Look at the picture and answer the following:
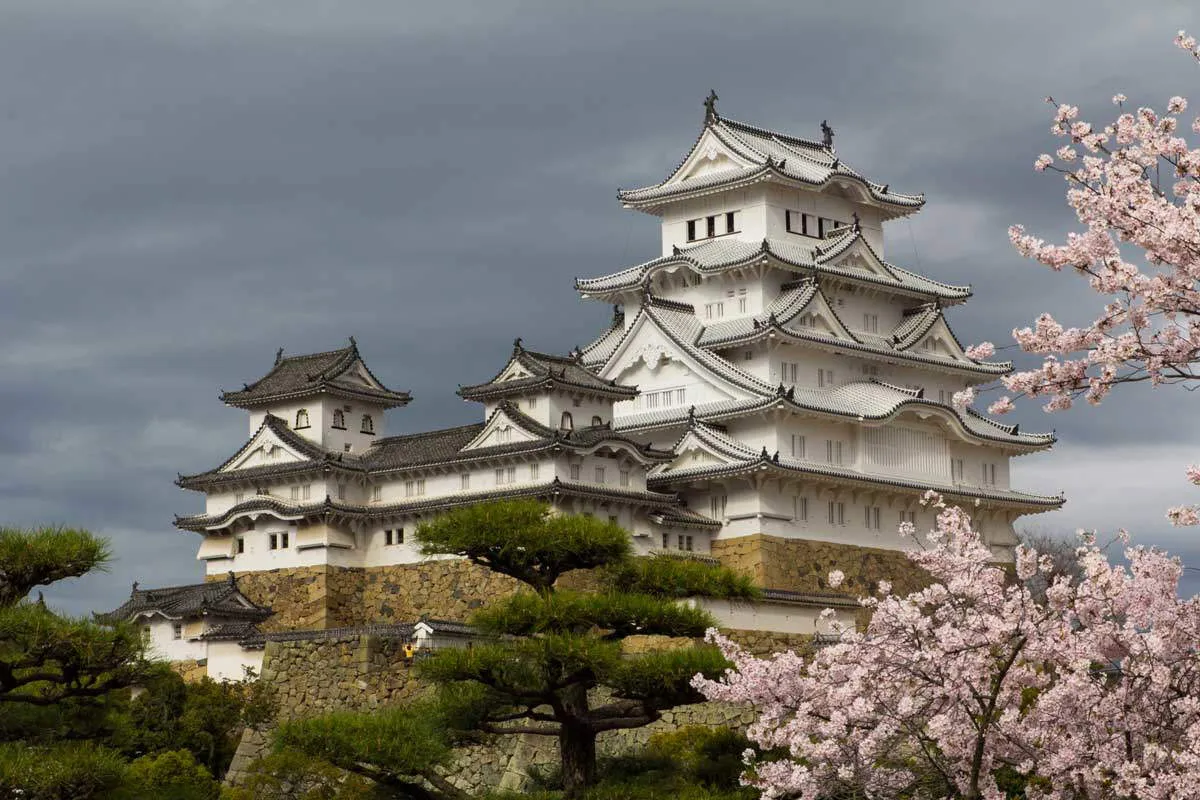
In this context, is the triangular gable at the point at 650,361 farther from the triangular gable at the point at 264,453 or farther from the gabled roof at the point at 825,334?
the triangular gable at the point at 264,453

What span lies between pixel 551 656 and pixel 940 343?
37.1m

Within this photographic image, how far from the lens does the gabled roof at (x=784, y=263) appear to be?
197 feet

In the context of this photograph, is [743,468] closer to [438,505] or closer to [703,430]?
[703,430]

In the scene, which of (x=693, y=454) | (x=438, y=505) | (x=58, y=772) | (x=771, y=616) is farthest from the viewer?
(x=693, y=454)

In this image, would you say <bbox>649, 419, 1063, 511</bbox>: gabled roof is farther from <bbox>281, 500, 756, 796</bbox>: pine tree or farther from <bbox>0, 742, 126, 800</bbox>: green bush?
<bbox>0, 742, 126, 800</bbox>: green bush

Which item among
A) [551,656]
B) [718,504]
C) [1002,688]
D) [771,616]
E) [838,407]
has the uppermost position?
[838,407]

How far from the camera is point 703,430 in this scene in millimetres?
55438

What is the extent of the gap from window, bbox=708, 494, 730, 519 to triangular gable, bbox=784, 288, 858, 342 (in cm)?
678

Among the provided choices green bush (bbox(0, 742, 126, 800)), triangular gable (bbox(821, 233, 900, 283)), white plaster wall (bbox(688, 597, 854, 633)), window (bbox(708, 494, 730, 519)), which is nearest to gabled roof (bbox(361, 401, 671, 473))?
window (bbox(708, 494, 730, 519))

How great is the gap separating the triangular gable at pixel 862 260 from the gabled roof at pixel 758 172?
2.44m

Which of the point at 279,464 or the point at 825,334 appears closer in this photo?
the point at 279,464

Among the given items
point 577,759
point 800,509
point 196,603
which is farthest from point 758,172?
point 577,759

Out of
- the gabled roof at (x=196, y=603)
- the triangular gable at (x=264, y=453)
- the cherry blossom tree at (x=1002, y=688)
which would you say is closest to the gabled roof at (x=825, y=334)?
the triangular gable at (x=264, y=453)

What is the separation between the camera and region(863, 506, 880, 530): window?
5772 centimetres
